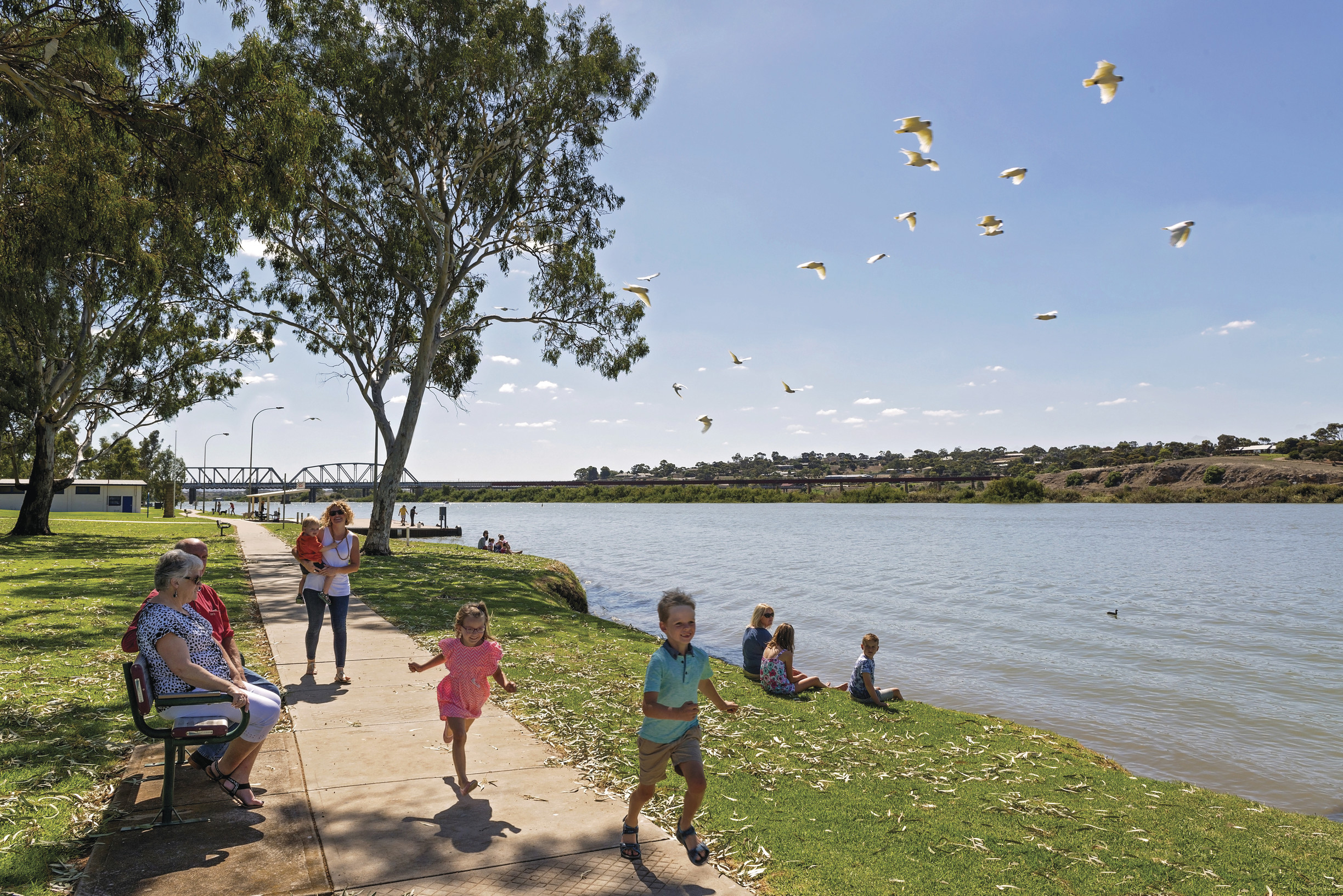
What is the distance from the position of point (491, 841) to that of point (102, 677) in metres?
6.17

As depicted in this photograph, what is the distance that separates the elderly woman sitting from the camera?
4812mm

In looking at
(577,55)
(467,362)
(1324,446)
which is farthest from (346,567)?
(1324,446)

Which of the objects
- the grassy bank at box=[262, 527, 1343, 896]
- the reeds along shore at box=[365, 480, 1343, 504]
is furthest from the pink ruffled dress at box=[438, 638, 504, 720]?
the reeds along shore at box=[365, 480, 1343, 504]

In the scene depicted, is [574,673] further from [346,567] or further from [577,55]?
[577,55]

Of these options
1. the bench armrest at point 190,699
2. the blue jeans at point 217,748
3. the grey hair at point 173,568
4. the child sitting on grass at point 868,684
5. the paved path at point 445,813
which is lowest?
the child sitting on grass at point 868,684

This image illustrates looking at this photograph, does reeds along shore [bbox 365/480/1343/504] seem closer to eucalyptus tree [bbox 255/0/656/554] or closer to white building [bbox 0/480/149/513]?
white building [bbox 0/480/149/513]

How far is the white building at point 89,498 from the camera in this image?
60812 millimetres

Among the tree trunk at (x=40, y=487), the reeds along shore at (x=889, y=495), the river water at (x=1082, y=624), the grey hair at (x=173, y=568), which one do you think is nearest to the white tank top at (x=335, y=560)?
the grey hair at (x=173, y=568)

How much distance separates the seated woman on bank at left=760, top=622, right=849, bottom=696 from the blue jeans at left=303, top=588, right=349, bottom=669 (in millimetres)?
4982

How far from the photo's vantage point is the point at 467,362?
1191 inches

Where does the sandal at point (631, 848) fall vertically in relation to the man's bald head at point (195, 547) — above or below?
below

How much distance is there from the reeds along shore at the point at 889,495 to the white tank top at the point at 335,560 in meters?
131

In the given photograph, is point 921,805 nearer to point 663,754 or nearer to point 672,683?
point 663,754

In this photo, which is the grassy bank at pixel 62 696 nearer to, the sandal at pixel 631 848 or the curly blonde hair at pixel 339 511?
the curly blonde hair at pixel 339 511
